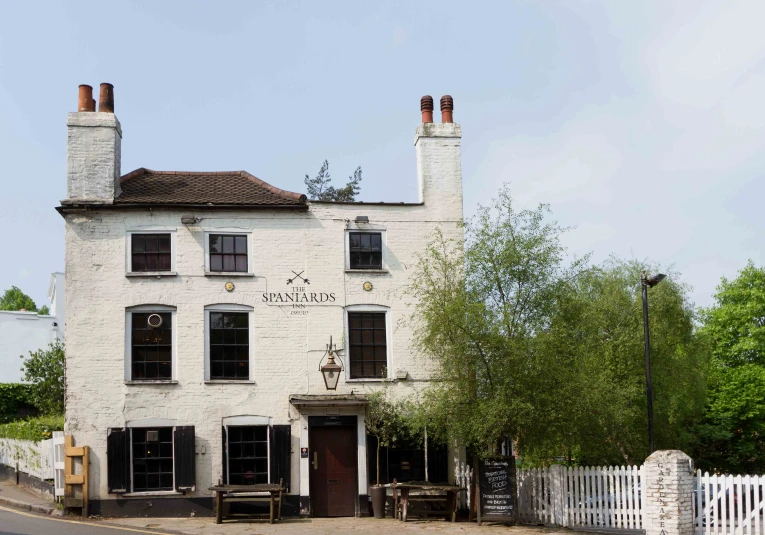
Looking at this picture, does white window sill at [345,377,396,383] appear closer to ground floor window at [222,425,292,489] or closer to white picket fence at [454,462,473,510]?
ground floor window at [222,425,292,489]

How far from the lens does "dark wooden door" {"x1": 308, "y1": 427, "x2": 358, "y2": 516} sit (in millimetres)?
19828

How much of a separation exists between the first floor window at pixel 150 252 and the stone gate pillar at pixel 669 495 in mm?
11980

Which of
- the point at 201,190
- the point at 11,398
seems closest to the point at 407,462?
the point at 201,190

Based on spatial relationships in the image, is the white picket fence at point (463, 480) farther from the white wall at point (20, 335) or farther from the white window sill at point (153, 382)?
the white wall at point (20, 335)

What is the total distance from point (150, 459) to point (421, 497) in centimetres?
638

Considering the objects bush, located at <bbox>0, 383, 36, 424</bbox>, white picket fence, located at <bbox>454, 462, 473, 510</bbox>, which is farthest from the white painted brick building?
bush, located at <bbox>0, 383, 36, 424</bbox>

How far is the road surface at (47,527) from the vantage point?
1576 cm

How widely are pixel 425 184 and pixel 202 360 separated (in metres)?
7.09

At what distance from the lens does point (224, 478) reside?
1950cm

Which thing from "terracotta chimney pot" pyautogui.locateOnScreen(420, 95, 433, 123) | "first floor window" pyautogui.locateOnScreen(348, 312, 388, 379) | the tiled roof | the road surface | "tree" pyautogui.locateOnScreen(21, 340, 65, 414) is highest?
"terracotta chimney pot" pyautogui.locateOnScreen(420, 95, 433, 123)

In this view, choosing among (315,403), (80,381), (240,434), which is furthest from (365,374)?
(80,381)

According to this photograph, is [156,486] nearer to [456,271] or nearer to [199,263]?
[199,263]

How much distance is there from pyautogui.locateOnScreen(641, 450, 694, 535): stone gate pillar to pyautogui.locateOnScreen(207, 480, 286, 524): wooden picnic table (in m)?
7.87

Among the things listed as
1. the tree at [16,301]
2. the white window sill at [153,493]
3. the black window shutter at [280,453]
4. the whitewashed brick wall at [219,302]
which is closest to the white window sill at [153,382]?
the whitewashed brick wall at [219,302]
